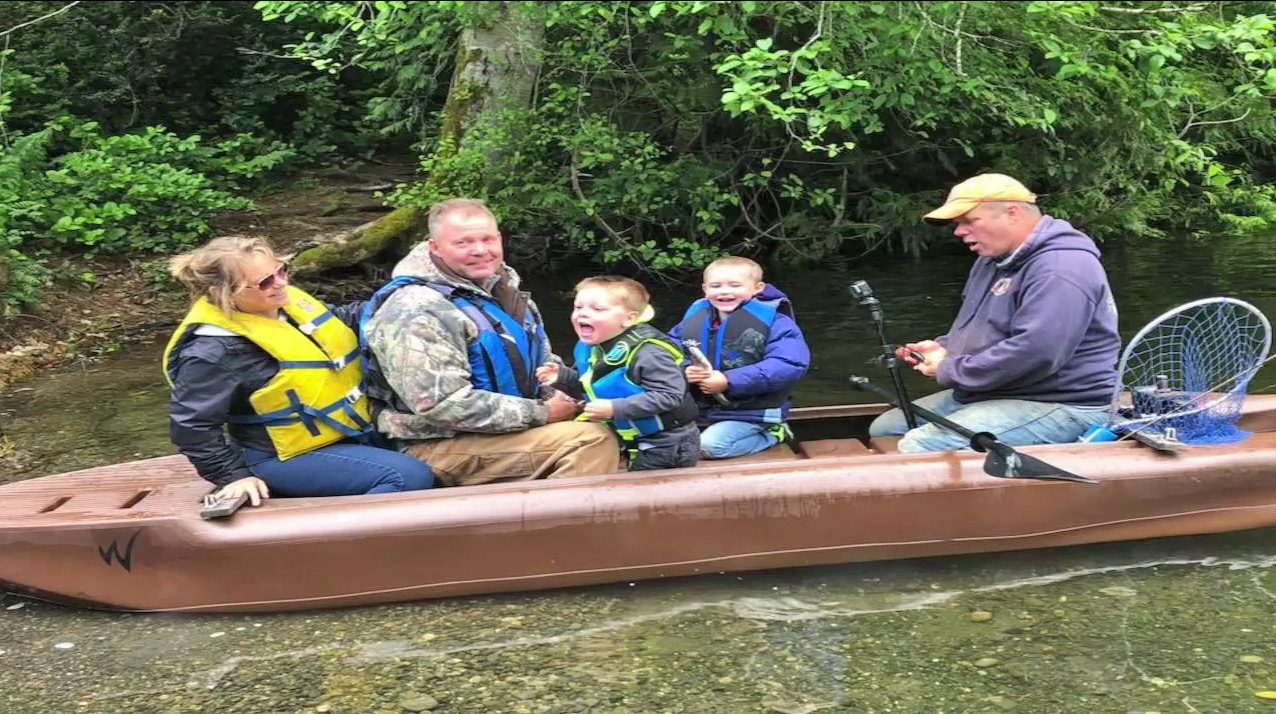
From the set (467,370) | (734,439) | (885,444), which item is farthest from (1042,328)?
(467,370)

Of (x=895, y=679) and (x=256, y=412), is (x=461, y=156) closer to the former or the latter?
(x=256, y=412)

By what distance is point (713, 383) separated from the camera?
4.38m

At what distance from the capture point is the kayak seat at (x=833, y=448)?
4.60m

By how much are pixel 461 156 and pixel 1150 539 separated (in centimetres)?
614

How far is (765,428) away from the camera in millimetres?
4648

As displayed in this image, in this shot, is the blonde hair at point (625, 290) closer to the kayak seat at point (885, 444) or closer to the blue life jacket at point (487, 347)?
the blue life jacket at point (487, 347)

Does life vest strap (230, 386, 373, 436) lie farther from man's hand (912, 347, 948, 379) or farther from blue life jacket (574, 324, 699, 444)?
man's hand (912, 347, 948, 379)

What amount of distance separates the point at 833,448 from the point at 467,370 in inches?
70.9

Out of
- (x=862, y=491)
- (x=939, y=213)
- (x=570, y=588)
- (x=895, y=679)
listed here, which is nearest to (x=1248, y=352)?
(x=939, y=213)

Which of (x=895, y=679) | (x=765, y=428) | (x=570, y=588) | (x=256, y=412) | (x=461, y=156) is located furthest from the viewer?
(x=461, y=156)

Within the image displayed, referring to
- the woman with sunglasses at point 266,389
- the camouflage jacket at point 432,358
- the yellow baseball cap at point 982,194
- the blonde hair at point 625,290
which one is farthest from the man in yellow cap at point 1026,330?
the woman with sunglasses at point 266,389

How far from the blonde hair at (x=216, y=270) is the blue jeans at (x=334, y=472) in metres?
0.65

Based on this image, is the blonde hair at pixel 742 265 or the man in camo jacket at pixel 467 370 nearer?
the man in camo jacket at pixel 467 370

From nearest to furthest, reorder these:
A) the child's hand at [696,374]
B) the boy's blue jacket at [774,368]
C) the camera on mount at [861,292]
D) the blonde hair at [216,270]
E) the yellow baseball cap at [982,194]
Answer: the blonde hair at [216,270]
the yellow baseball cap at [982,194]
the child's hand at [696,374]
the boy's blue jacket at [774,368]
the camera on mount at [861,292]
